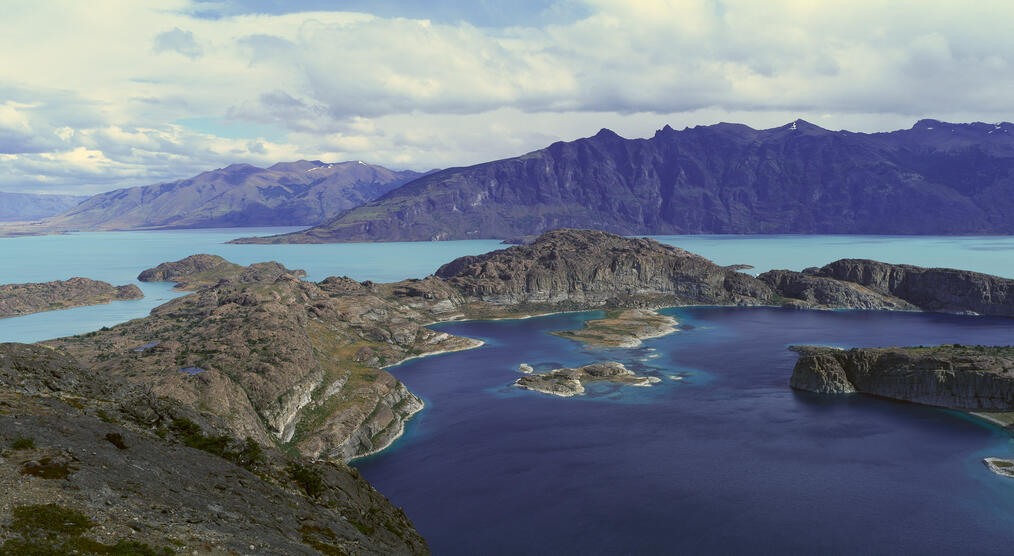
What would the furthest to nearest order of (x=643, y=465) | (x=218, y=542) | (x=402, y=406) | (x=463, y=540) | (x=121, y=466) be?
(x=402, y=406)
(x=643, y=465)
(x=463, y=540)
(x=121, y=466)
(x=218, y=542)

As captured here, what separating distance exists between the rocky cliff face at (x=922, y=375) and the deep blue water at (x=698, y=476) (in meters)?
7.22

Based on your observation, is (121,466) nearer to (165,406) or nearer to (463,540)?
(165,406)

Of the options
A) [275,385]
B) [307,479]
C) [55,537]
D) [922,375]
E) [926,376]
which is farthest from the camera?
[922,375]

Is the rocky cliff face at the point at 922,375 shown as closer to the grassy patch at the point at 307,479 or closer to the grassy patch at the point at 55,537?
the grassy patch at the point at 307,479

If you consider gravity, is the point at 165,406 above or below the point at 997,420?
above

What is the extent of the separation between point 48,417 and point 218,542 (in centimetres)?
2550

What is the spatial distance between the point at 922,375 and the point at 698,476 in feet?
312

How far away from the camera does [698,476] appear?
119m

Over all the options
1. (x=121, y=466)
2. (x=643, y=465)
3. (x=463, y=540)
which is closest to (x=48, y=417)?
(x=121, y=466)

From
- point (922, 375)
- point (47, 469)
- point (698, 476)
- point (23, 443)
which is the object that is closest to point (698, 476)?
point (698, 476)

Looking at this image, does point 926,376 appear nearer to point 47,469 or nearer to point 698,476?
point 698,476

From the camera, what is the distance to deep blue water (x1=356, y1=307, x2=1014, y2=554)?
9588 centimetres

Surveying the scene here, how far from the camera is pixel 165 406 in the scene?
262ft

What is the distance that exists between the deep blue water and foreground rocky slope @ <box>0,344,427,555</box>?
31291mm
